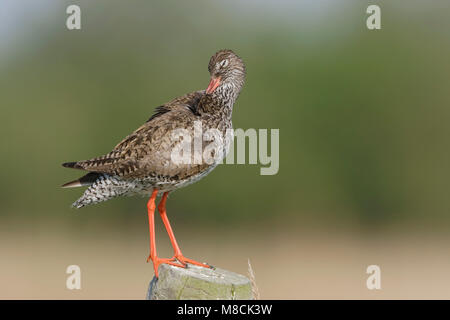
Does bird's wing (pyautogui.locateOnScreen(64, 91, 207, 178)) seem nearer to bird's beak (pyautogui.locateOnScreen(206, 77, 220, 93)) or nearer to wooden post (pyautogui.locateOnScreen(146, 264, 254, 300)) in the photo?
bird's beak (pyautogui.locateOnScreen(206, 77, 220, 93))

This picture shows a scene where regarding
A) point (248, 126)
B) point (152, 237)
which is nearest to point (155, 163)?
point (152, 237)

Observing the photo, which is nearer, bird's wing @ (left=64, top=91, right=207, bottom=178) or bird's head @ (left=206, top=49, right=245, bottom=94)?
bird's wing @ (left=64, top=91, right=207, bottom=178)

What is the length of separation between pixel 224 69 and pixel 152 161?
1.67 meters

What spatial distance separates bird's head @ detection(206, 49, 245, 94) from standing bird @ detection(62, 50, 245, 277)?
7.2 inches

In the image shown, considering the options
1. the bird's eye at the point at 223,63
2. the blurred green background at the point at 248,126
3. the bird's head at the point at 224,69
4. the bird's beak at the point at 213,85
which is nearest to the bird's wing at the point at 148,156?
the bird's beak at the point at 213,85

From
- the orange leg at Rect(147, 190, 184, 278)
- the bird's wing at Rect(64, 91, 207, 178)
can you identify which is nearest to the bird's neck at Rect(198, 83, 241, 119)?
the bird's wing at Rect(64, 91, 207, 178)

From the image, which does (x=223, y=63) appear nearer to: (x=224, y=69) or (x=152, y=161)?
(x=224, y=69)

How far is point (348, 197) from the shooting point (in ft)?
68.4

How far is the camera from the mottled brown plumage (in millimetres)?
7352

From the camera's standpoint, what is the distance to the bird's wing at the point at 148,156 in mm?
7336

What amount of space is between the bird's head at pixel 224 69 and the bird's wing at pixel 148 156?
0.87 m

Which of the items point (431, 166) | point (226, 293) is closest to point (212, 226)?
point (431, 166)

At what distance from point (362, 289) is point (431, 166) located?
21.2 ft

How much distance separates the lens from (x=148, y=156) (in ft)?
24.1
